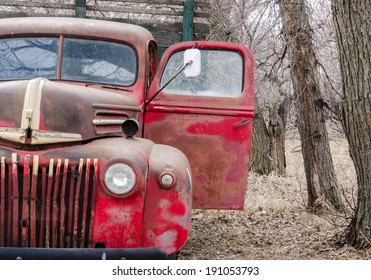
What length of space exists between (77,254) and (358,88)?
339 cm

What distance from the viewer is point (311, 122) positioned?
9.06 meters

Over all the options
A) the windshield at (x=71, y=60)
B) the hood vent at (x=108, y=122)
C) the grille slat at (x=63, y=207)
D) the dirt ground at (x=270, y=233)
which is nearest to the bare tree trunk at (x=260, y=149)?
the dirt ground at (x=270, y=233)

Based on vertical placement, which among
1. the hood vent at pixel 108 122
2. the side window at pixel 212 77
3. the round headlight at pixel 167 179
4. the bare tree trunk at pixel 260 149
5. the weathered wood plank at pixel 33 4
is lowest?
the bare tree trunk at pixel 260 149

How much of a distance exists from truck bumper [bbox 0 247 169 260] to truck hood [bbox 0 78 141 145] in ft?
2.93

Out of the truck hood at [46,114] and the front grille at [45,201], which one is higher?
Answer: the truck hood at [46,114]

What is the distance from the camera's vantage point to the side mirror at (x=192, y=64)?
525 cm

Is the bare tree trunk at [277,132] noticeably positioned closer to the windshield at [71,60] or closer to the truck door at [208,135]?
the truck door at [208,135]

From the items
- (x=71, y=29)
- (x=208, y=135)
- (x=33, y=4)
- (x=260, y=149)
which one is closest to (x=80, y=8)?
(x=33, y=4)

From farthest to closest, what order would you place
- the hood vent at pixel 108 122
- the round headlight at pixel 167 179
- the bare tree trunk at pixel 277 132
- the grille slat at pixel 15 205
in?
the bare tree trunk at pixel 277 132 < the hood vent at pixel 108 122 < the round headlight at pixel 167 179 < the grille slat at pixel 15 205

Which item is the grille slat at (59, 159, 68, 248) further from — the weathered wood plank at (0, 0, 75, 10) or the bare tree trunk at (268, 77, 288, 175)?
the bare tree trunk at (268, 77, 288, 175)

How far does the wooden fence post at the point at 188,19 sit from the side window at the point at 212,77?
2.79m

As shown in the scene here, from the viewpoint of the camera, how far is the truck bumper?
3699mm

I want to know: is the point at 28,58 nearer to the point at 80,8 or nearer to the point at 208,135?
the point at 208,135

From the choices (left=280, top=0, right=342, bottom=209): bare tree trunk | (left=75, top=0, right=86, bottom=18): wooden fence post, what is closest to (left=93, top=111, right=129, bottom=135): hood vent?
(left=280, top=0, right=342, bottom=209): bare tree trunk
